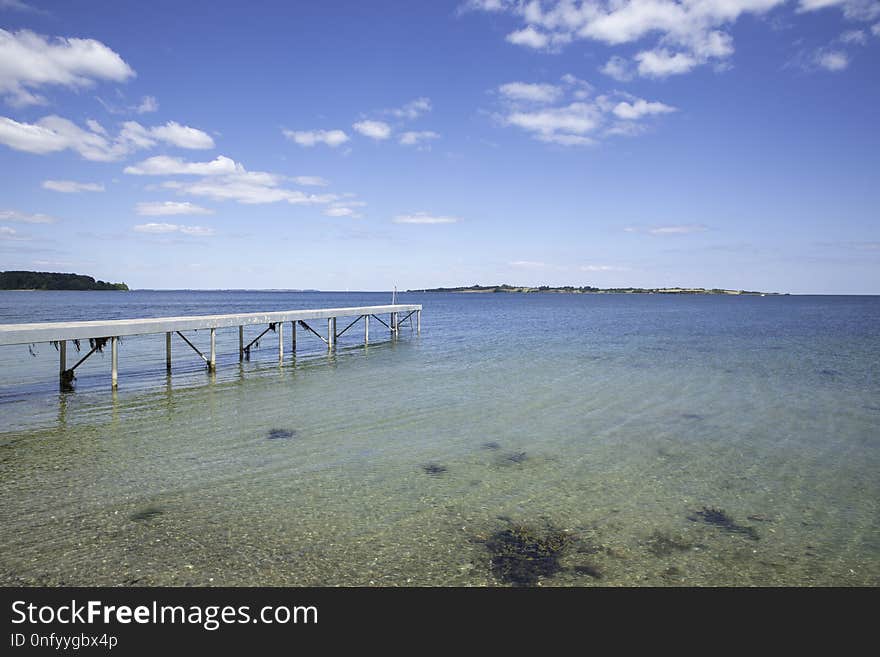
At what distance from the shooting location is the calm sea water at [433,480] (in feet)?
20.2

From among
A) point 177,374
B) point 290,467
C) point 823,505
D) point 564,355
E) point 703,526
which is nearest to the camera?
point 703,526

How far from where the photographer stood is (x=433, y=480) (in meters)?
9.08

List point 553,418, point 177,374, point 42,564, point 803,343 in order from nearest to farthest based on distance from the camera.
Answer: point 42,564
point 553,418
point 177,374
point 803,343

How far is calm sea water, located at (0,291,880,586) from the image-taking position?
20.2ft

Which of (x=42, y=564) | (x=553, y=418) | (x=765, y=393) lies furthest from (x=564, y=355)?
A: (x=42, y=564)

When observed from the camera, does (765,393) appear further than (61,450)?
Yes

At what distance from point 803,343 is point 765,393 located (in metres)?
22.8

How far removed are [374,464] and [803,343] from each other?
120 ft

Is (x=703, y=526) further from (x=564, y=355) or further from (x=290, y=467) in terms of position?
(x=564, y=355)

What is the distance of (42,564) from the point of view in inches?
233
